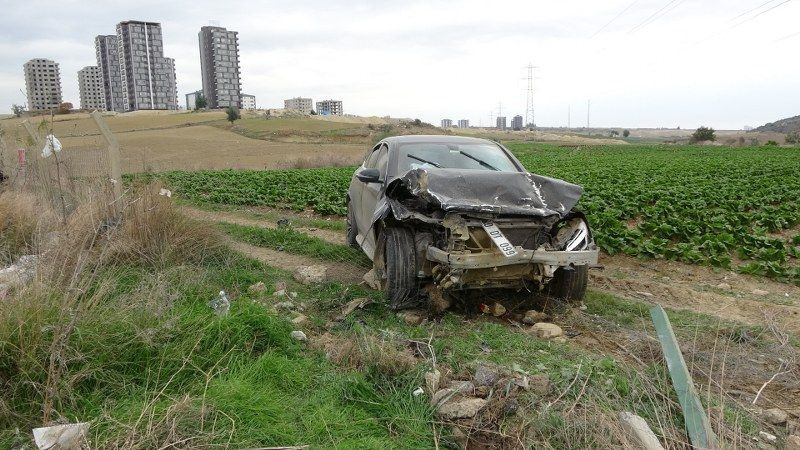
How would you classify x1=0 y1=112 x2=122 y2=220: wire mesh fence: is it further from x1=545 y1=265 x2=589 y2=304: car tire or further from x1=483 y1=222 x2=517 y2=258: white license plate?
x1=545 y1=265 x2=589 y2=304: car tire

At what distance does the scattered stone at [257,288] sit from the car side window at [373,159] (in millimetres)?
2419

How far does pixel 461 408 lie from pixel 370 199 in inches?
156

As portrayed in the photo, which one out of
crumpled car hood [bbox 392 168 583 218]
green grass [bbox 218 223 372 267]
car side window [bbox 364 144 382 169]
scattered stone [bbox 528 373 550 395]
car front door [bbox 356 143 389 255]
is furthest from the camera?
green grass [bbox 218 223 372 267]

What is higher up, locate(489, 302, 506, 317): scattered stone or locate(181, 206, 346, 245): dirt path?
locate(181, 206, 346, 245): dirt path

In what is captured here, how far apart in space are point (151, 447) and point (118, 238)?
13.4 feet

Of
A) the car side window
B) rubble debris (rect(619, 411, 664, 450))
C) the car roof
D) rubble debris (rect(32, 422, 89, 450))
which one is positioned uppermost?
the car roof

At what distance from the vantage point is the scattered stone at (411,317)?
5.36m

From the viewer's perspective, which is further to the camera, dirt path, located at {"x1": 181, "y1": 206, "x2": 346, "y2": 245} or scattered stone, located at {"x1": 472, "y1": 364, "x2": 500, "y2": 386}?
dirt path, located at {"x1": 181, "y1": 206, "x2": 346, "y2": 245}

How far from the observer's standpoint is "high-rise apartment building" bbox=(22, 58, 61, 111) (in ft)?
21.7

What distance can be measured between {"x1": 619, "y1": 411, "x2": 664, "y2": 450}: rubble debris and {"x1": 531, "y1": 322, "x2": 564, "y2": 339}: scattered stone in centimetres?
180

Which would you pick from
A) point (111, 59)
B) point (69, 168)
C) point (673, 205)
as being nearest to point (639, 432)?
point (69, 168)

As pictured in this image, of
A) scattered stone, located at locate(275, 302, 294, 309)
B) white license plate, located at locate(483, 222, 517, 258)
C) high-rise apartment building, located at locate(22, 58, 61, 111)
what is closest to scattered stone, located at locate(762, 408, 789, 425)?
white license plate, located at locate(483, 222, 517, 258)

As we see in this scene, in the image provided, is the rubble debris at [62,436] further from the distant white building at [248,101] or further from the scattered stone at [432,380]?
the distant white building at [248,101]

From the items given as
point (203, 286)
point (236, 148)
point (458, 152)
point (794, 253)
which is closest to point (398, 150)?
point (458, 152)
